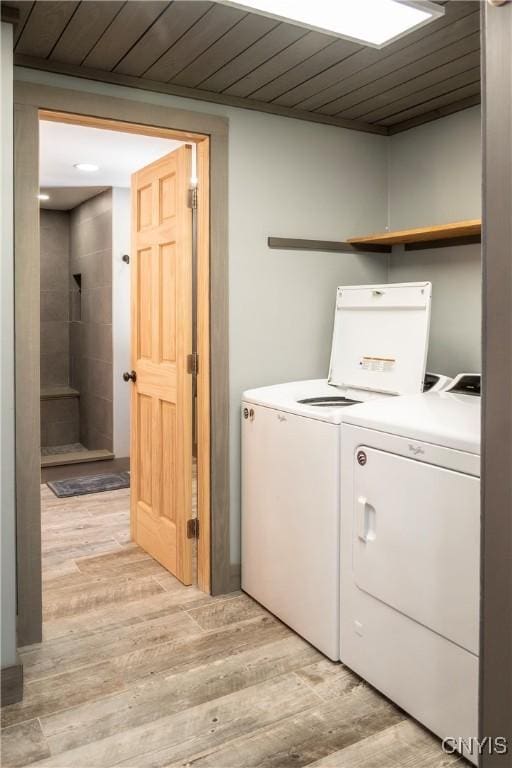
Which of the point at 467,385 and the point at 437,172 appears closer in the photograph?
the point at 467,385

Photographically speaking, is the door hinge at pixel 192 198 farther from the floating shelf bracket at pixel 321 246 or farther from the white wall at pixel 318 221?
the floating shelf bracket at pixel 321 246

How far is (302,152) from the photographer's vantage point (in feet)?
10.5

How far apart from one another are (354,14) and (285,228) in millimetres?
1191

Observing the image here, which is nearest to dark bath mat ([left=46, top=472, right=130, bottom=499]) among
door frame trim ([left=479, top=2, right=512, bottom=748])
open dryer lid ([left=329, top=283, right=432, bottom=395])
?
open dryer lid ([left=329, top=283, right=432, bottom=395])

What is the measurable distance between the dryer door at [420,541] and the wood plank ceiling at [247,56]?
1524 millimetres

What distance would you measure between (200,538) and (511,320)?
6.93 feet

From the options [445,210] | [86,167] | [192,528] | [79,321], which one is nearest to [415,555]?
[192,528]

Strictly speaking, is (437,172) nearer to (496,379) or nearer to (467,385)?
(467,385)

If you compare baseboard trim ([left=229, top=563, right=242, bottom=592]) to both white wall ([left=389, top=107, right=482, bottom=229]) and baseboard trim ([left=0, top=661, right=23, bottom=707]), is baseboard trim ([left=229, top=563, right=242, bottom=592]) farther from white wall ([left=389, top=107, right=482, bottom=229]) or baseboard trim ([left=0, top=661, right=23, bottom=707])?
white wall ([left=389, top=107, right=482, bottom=229])

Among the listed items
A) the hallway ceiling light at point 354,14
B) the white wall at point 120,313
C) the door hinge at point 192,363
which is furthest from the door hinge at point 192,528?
the white wall at point 120,313

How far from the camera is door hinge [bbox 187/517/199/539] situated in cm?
318

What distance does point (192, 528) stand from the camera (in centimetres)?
320

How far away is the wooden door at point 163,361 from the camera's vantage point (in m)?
3.13

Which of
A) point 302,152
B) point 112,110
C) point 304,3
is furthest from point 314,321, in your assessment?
point 304,3
